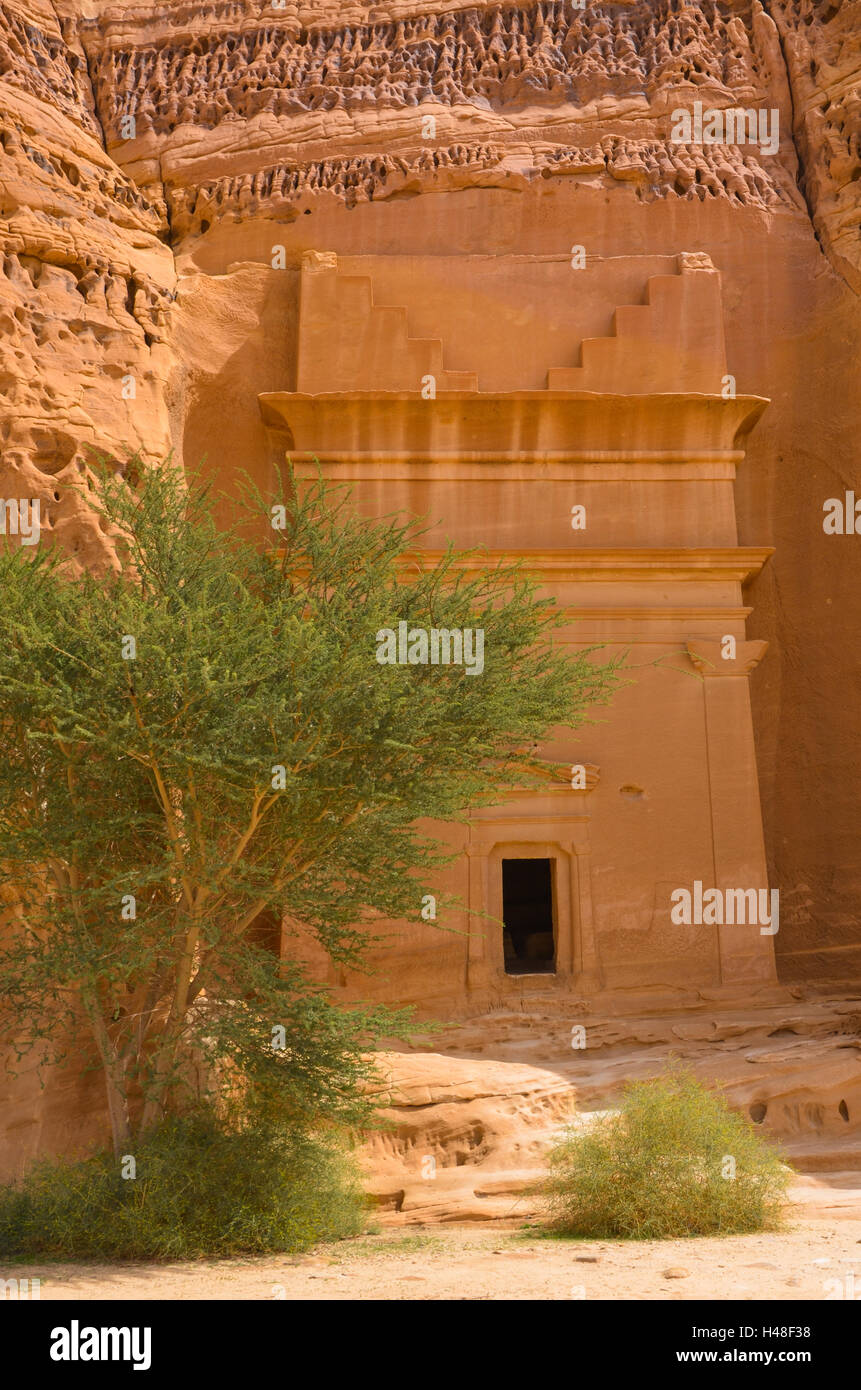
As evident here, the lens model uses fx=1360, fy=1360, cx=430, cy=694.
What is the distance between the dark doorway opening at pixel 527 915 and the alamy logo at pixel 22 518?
7.79 m

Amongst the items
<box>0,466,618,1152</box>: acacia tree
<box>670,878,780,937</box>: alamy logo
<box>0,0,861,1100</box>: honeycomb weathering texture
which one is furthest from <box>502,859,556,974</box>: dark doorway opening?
<box>0,466,618,1152</box>: acacia tree

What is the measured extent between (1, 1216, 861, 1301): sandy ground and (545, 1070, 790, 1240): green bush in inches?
11.6

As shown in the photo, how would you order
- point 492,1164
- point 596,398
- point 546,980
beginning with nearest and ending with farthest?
point 492,1164 → point 546,980 → point 596,398

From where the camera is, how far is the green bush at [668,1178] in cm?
995

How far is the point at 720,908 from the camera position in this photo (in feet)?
51.4

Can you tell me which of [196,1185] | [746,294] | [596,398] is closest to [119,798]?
[196,1185]

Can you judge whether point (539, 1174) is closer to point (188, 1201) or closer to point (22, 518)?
point (188, 1201)

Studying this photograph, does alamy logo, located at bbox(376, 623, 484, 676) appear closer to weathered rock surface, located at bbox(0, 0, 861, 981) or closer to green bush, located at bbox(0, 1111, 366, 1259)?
green bush, located at bbox(0, 1111, 366, 1259)

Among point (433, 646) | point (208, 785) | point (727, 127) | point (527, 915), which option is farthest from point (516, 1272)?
point (727, 127)

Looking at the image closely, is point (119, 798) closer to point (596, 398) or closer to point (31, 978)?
point (31, 978)

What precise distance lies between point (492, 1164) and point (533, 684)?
4393 mm

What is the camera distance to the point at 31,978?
1113 centimetres

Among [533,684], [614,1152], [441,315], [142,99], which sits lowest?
[614,1152]

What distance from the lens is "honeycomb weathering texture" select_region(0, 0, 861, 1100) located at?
17234 mm
